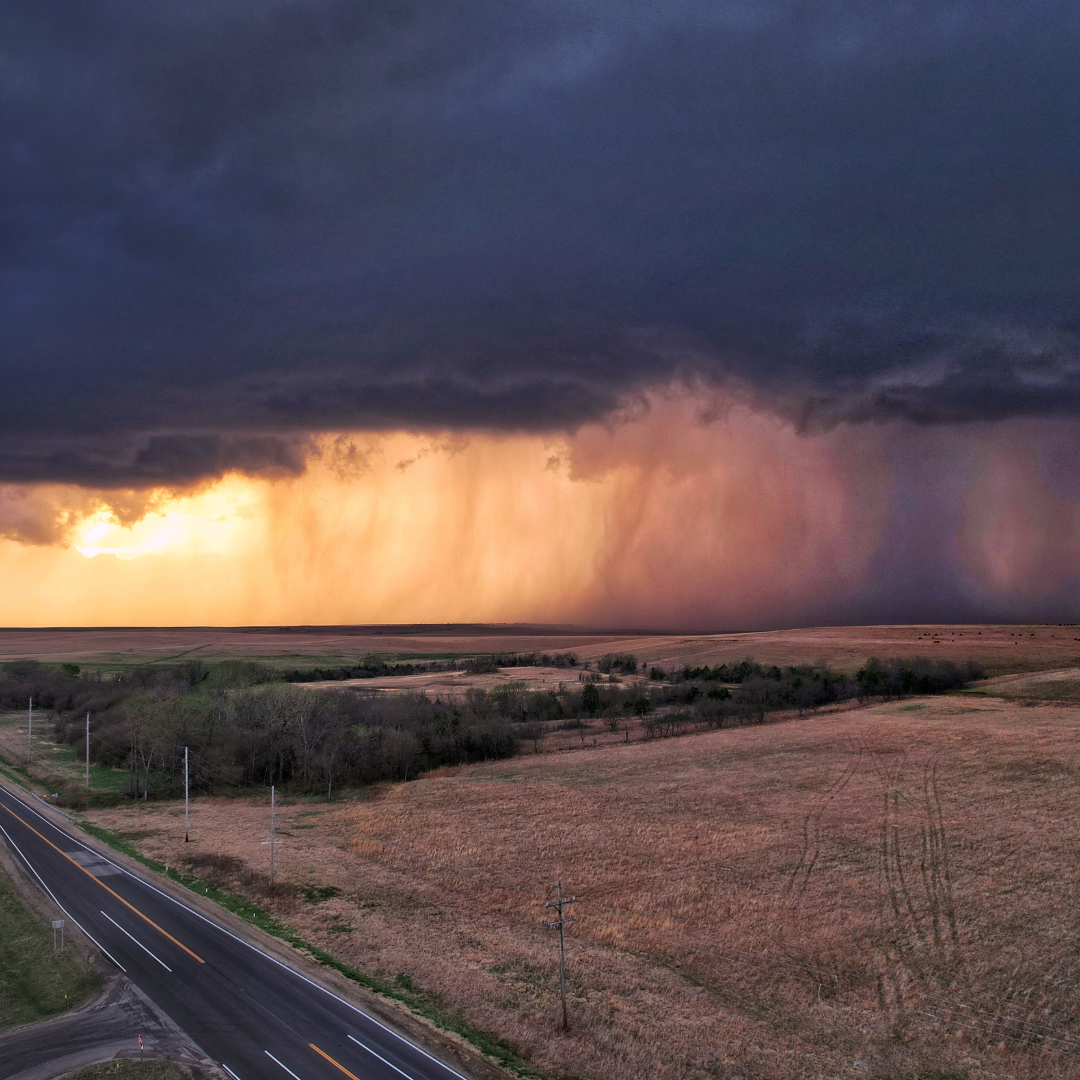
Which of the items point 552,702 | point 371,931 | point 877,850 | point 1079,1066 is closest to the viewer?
point 1079,1066

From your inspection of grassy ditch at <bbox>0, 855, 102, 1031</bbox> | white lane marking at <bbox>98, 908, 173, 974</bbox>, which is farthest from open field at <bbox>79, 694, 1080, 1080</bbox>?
grassy ditch at <bbox>0, 855, 102, 1031</bbox>

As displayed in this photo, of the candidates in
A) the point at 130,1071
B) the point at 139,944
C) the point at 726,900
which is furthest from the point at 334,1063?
the point at 726,900

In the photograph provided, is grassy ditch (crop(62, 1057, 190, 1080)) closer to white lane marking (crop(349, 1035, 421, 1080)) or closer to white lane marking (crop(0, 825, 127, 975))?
white lane marking (crop(349, 1035, 421, 1080))

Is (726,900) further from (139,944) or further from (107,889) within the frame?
(107,889)

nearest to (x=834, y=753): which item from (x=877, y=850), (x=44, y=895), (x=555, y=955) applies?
(x=877, y=850)

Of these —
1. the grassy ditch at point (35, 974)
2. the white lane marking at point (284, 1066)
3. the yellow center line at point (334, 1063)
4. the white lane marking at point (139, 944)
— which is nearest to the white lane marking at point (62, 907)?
the grassy ditch at point (35, 974)

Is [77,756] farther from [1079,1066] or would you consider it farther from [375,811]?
[1079,1066]

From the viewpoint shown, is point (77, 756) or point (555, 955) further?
point (77, 756)
